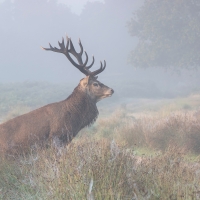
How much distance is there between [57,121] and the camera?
625 centimetres

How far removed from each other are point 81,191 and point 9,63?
359 ft

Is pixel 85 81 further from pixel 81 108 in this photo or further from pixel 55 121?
pixel 55 121

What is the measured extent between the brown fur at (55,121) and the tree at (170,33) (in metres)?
24.8

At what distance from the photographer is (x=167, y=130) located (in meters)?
9.34

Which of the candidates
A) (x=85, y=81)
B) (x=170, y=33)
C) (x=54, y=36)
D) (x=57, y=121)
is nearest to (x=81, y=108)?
(x=85, y=81)

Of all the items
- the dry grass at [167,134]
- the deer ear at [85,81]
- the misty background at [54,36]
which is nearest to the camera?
the deer ear at [85,81]

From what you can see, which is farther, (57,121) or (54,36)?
(54,36)

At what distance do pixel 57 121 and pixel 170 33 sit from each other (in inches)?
1109

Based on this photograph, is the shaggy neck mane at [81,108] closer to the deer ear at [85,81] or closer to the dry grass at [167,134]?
the deer ear at [85,81]

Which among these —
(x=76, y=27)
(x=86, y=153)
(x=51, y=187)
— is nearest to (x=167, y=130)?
(x=86, y=153)

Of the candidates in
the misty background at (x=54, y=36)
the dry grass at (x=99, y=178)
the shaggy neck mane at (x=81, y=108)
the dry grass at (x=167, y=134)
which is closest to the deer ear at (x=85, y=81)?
the shaggy neck mane at (x=81, y=108)

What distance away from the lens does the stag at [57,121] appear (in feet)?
19.7

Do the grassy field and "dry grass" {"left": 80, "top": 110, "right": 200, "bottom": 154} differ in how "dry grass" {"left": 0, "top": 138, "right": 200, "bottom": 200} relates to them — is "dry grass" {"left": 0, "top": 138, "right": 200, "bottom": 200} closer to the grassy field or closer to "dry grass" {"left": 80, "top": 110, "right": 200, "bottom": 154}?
the grassy field

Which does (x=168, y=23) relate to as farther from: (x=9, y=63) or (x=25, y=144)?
(x=9, y=63)
